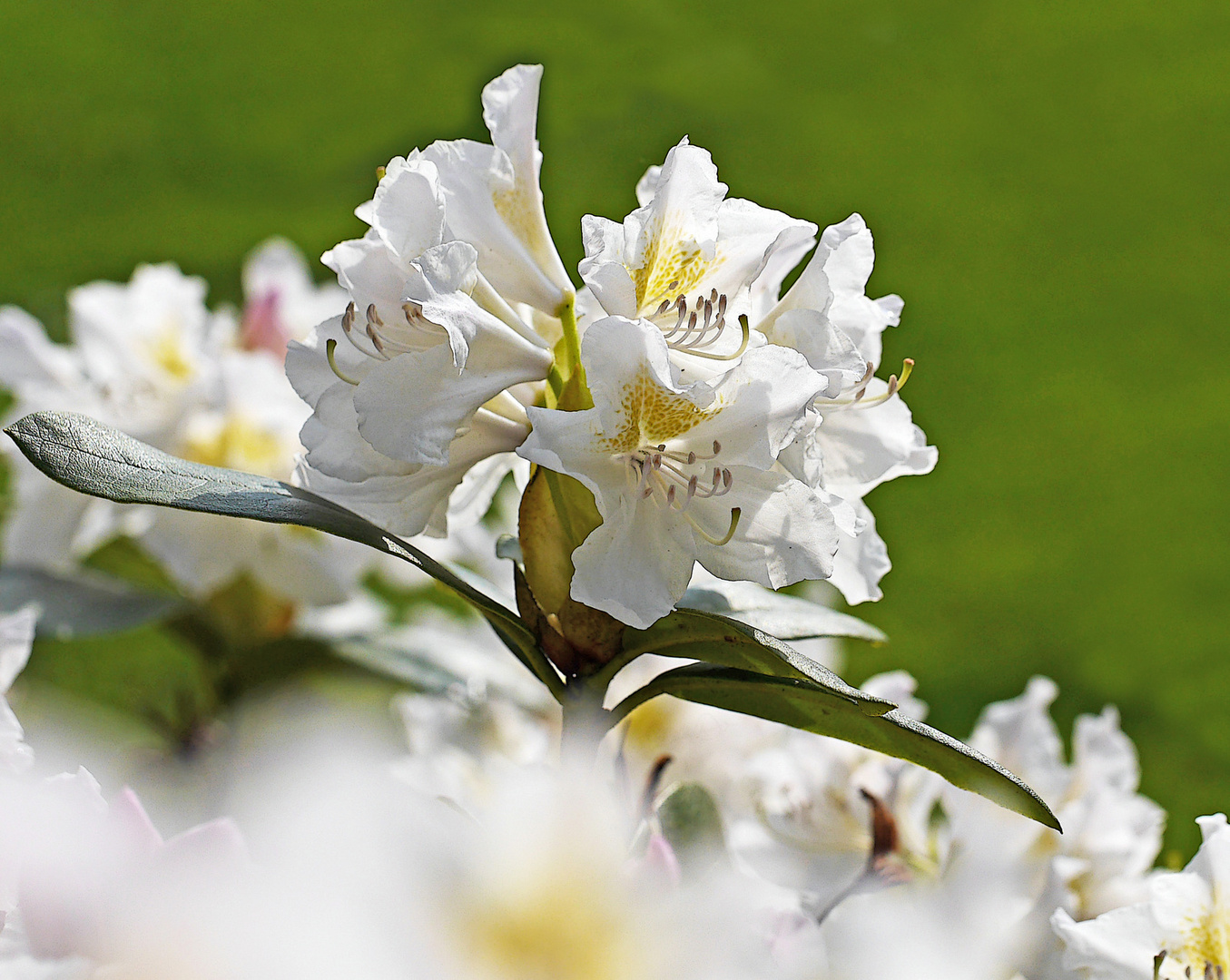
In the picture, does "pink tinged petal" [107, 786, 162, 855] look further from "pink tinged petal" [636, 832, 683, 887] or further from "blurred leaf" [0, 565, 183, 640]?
"blurred leaf" [0, 565, 183, 640]

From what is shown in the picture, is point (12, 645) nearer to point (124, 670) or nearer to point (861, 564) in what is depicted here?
point (861, 564)

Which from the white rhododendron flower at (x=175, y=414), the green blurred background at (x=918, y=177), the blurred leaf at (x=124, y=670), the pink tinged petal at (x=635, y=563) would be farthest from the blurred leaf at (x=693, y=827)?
the green blurred background at (x=918, y=177)

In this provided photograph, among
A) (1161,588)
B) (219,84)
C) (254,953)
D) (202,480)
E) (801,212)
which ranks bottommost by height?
(254,953)

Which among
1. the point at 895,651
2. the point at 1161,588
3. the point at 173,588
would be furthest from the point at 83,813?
the point at 1161,588

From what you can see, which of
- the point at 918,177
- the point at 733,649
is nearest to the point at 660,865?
the point at 733,649

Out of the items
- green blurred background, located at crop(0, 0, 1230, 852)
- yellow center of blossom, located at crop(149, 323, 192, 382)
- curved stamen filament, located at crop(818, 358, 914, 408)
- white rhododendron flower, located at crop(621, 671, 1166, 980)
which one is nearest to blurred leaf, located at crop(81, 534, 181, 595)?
yellow center of blossom, located at crop(149, 323, 192, 382)

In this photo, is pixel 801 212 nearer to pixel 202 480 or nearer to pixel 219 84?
pixel 219 84
